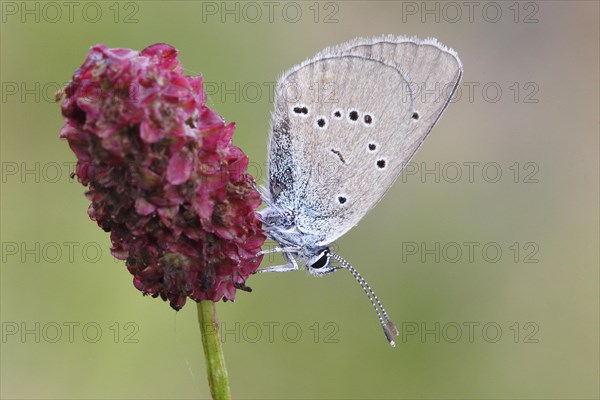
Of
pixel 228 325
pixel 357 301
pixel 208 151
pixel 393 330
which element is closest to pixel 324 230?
pixel 393 330

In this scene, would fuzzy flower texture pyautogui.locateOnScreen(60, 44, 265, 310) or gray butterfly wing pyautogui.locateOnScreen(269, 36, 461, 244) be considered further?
gray butterfly wing pyautogui.locateOnScreen(269, 36, 461, 244)

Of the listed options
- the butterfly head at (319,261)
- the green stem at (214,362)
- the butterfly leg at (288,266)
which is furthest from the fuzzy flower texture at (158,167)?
the butterfly head at (319,261)

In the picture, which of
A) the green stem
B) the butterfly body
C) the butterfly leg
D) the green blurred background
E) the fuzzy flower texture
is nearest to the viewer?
the fuzzy flower texture

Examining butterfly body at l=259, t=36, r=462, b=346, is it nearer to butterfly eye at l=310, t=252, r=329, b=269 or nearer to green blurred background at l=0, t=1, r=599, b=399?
butterfly eye at l=310, t=252, r=329, b=269

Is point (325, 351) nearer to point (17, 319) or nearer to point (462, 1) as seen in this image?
point (17, 319)

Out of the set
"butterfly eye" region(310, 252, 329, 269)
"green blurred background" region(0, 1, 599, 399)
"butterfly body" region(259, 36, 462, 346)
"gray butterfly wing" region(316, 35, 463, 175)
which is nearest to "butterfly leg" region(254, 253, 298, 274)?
"butterfly body" region(259, 36, 462, 346)

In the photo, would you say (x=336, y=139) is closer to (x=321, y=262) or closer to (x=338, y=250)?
(x=321, y=262)

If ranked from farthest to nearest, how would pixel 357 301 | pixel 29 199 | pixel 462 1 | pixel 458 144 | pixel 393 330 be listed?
pixel 462 1, pixel 458 144, pixel 357 301, pixel 29 199, pixel 393 330
